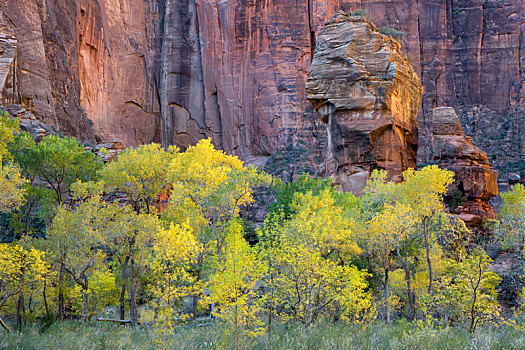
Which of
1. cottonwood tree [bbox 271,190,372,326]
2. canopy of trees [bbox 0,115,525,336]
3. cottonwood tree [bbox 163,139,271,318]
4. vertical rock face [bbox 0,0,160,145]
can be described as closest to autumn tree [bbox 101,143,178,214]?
canopy of trees [bbox 0,115,525,336]

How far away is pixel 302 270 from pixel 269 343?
123 inches

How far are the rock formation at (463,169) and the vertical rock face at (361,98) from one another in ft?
12.7

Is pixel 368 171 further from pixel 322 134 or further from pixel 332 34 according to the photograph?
pixel 322 134

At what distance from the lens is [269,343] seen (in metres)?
14.0

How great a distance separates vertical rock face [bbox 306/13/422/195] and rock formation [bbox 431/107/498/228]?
3876 millimetres

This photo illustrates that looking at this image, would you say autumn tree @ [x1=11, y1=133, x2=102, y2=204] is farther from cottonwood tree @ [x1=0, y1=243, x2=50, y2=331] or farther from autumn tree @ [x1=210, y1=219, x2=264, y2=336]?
autumn tree @ [x1=210, y1=219, x2=264, y2=336]

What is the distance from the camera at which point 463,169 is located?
131 feet

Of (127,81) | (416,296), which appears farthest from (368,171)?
(127,81)

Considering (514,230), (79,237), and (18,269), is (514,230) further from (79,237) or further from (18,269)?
(18,269)

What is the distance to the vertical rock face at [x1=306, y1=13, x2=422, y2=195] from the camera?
38219 mm

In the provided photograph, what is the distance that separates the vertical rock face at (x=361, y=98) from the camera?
38.2 m

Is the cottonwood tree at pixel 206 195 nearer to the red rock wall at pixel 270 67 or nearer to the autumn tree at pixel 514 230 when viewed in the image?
the autumn tree at pixel 514 230

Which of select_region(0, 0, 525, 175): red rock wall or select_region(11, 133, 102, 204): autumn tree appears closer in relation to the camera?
select_region(11, 133, 102, 204): autumn tree

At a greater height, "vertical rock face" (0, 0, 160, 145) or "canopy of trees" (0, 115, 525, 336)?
Answer: "vertical rock face" (0, 0, 160, 145)
